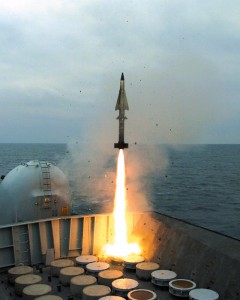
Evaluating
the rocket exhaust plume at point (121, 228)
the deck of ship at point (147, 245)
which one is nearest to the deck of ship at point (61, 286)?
the deck of ship at point (147, 245)

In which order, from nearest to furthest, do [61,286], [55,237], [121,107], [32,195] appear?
[61,286]
[55,237]
[32,195]
[121,107]

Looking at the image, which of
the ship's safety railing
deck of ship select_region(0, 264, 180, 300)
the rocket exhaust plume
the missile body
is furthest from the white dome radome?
the missile body

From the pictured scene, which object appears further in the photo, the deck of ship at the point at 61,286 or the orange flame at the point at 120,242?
the orange flame at the point at 120,242

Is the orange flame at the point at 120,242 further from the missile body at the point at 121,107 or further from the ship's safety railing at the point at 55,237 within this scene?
the missile body at the point at 121,107

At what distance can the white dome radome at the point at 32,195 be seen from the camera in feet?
88.7

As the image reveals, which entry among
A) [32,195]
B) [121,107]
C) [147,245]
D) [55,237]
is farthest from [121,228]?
[121,107]

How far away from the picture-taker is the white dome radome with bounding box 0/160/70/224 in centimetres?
2703

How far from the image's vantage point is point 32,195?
1065 inches

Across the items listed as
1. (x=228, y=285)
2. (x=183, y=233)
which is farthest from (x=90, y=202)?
(x=228, y=285)

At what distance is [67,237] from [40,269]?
10.2ft

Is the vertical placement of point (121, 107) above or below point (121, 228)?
above

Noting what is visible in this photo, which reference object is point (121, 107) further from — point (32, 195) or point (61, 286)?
point (61, 286)

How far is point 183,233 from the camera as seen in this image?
23016 mm

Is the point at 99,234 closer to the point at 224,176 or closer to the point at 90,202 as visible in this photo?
the point at 90,202
